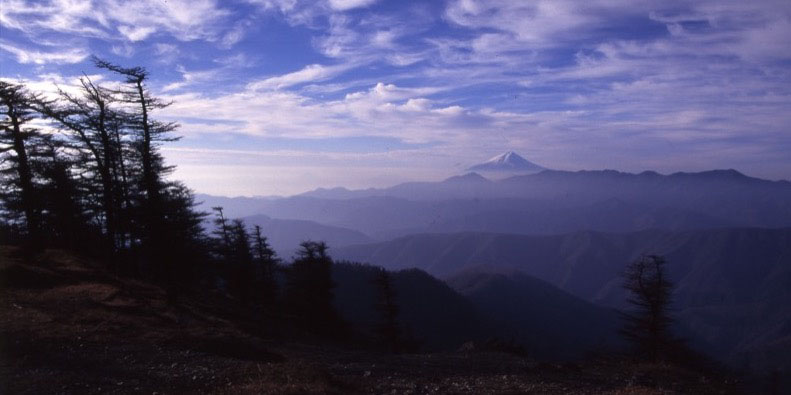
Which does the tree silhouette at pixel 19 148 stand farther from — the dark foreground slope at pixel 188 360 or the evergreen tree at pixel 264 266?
the evergreen tree at pixel 264 266

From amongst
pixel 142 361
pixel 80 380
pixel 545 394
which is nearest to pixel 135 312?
pixel 142 361

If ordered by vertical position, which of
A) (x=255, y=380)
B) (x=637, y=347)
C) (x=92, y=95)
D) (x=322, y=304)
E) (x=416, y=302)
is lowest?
(x=416, y=302)

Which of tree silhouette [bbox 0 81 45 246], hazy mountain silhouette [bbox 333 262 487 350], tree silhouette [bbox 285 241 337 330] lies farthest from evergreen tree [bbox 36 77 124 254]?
hazy mountain silhouette [bbox 333 262 487 350]

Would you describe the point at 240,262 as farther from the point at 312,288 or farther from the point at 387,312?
the point at 387,312

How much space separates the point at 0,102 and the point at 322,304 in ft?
102

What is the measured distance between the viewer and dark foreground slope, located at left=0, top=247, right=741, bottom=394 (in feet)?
46.1

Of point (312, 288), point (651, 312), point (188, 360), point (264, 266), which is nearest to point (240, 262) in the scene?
point (264, 266)

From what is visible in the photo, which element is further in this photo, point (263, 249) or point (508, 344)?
point (263, 249)

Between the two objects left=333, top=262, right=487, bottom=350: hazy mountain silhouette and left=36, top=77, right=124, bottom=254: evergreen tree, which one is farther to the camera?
left=333, top=262, right=487, bottom=350: hazy mountain silhouette

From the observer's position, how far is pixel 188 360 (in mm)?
16531

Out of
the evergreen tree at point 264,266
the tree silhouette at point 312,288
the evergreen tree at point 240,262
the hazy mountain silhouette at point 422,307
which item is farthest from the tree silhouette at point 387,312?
the hazy mountain silhouette at point 422,307

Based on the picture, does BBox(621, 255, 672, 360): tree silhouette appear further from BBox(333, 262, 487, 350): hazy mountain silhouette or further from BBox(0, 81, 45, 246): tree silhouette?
BBox(333, 262, 487, 350): hazy mountain silhouette

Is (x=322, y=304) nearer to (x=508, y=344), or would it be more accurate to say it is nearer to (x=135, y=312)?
(x=508, y=344)

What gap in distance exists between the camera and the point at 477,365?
21484mm
